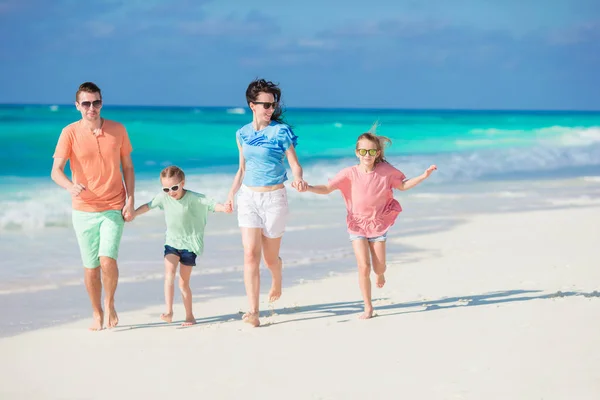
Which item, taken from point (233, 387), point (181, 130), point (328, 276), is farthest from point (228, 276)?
point (181, 130)

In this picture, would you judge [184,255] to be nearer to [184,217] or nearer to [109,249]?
[184,217]

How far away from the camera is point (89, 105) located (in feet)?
19.4

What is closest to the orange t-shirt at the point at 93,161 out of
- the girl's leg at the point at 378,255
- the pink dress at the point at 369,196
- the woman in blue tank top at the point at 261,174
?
the woman in blue tank top at the point at 261,174

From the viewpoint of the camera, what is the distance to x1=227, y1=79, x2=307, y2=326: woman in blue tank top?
6.22 m

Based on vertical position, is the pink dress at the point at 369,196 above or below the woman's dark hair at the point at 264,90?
below

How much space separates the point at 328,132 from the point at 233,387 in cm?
4470

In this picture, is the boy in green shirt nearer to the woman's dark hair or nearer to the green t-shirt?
the green t-shirt

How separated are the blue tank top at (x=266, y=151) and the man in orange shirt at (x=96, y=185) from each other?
2.83ft

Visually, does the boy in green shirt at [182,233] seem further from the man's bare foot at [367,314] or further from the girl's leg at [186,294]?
the man's bare foot at [367,314]

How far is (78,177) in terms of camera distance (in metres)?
6.00

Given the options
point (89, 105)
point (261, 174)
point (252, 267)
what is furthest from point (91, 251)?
point (261, 174)

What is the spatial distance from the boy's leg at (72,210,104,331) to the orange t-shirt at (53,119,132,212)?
0.08m

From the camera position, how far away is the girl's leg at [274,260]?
21.3 ft

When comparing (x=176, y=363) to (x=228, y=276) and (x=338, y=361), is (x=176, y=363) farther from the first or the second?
(x=228, y=276)
